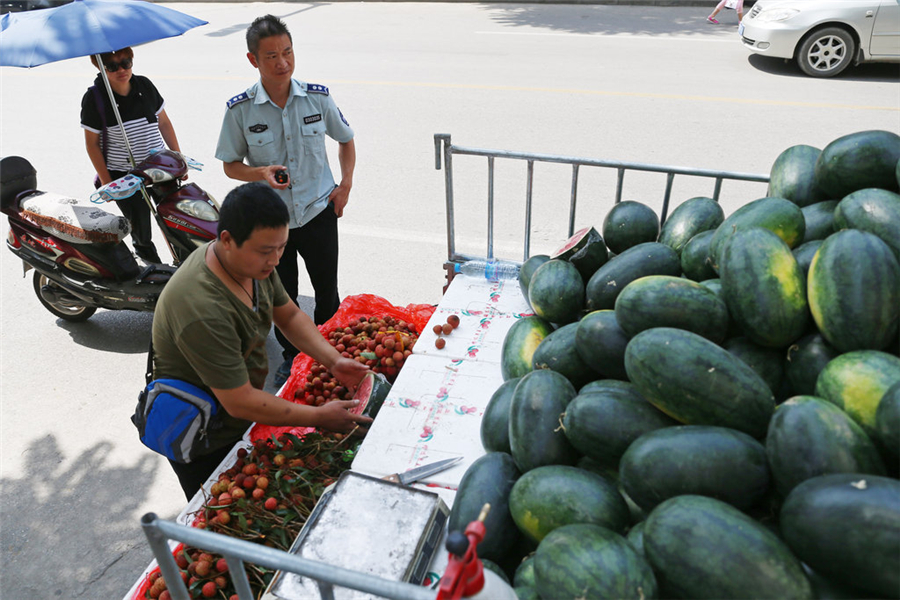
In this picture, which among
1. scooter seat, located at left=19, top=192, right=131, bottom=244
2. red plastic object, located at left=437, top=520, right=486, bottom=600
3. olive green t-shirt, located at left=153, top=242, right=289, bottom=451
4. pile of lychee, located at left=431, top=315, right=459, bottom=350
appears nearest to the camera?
red plastic object, located at left=437, top=520, right=486, bottom=600

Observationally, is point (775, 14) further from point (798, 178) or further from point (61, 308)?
point (61, 308)

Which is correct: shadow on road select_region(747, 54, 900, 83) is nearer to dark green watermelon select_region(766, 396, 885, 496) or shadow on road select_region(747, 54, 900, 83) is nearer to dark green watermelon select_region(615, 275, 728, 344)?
dark green watermelon select_region(615, 275, 728, 344)

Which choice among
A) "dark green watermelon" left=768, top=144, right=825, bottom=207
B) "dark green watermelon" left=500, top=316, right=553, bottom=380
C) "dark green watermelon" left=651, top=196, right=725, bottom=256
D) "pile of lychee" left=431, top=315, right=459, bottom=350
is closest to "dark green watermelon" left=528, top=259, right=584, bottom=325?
"dark green watermelon" left=500, top=316, right=553, bottom=380

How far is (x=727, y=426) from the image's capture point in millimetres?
1608

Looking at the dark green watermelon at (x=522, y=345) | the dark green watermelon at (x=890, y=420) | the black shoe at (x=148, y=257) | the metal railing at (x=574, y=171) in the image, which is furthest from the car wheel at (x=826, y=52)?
the dark green watermelon at (x=890, y=420)

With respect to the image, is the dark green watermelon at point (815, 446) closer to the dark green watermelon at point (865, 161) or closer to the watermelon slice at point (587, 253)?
the dark green watermelon at point (865, 161)

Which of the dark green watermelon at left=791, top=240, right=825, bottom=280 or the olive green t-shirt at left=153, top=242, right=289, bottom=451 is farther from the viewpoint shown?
the olive green t-shirt at left=153, top=242, right=289, bottom=451

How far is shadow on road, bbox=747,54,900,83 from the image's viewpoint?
880cm

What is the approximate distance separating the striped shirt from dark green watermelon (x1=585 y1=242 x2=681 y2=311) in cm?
358

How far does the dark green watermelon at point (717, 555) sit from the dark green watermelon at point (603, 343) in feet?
2.00

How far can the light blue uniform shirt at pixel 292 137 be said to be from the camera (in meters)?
3.61

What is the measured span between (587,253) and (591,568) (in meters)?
1.57

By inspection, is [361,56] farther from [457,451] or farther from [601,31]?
[457,451]

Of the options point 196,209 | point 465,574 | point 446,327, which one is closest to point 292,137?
point 196,209
